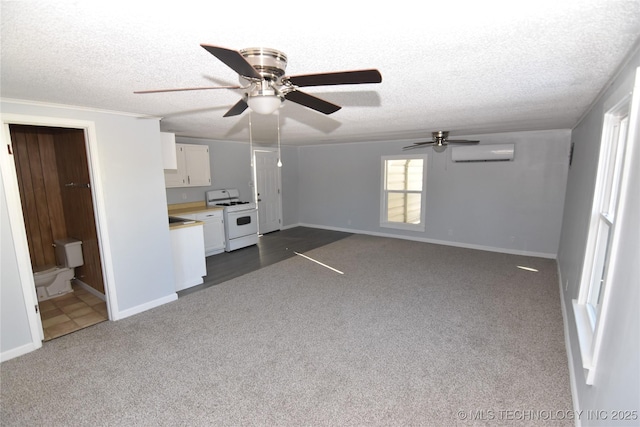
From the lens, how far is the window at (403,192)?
20.6 feet

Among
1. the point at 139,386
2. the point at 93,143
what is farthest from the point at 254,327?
the point at 93,143

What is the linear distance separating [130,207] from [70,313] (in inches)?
56.0

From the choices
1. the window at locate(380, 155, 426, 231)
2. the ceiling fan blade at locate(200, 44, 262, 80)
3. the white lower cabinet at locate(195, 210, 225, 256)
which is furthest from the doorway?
the window at locate(380, 155, 426, 231)

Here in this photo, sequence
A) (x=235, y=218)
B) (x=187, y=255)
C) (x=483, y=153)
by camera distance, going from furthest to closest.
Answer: (x=235, y=218) < (x=483, y=153) < (x=187, y=255)

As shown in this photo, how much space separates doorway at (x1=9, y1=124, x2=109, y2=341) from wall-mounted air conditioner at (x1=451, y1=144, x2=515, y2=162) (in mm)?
5555

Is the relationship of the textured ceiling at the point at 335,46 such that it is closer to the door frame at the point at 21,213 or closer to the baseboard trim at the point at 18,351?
the door frame at the point at 21,213

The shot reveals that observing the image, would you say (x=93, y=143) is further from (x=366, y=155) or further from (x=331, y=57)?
(x=366, y=155)

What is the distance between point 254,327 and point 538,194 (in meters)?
4.97

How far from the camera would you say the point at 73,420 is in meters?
1.94

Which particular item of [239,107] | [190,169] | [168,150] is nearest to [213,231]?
[190,169]

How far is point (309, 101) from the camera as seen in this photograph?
1.70 metres

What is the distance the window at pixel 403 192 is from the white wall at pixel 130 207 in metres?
4.58

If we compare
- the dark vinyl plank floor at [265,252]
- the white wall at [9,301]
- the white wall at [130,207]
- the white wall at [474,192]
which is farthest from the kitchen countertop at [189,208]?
the white wall at [474,192]

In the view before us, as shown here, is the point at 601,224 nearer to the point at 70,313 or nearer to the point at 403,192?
the point at 403,192
